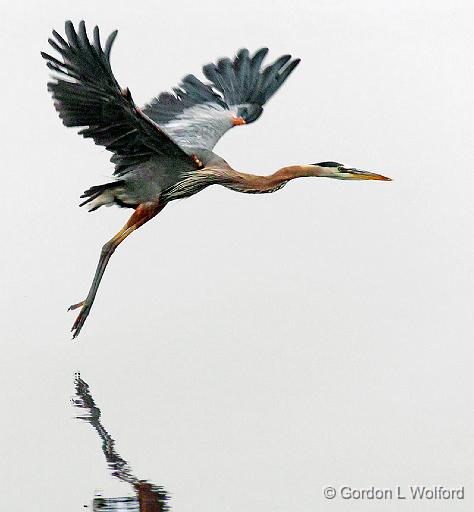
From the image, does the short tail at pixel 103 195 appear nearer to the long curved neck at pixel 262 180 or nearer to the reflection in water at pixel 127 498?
the long curved neck at pixel 262 180

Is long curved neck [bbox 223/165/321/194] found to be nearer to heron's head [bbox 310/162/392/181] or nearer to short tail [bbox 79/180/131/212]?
heron's head [bbox 310/162/392/181]

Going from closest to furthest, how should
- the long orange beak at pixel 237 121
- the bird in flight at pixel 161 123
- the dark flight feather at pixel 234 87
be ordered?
the bird in flight at pixel 161 123 < the long orange beak at pixel 237 121 < the dark flight feather at pixel 234 87

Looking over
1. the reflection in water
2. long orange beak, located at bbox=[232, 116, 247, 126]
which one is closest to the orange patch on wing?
long orange beak, located at bbox=[232, 116, 247, 126]

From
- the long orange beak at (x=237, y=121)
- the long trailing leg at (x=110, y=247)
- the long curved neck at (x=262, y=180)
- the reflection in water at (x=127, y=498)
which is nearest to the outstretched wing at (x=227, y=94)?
the long orange beak at (x=237, y=121)

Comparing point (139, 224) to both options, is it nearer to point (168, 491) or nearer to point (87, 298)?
point (87, 298)

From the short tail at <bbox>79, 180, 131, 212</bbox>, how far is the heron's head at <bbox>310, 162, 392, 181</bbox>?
71.9 inches

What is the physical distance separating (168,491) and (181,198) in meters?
4.55

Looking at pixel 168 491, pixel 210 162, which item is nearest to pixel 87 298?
pixel 210 162

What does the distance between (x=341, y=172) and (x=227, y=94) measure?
2361mm

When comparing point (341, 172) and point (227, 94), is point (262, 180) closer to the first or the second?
point (341, 172)

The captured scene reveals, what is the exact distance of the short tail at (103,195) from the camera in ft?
42.5

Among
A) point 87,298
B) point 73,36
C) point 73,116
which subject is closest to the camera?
point 73,36

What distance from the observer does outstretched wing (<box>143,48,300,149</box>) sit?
1443 cm

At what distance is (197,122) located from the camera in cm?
1416
